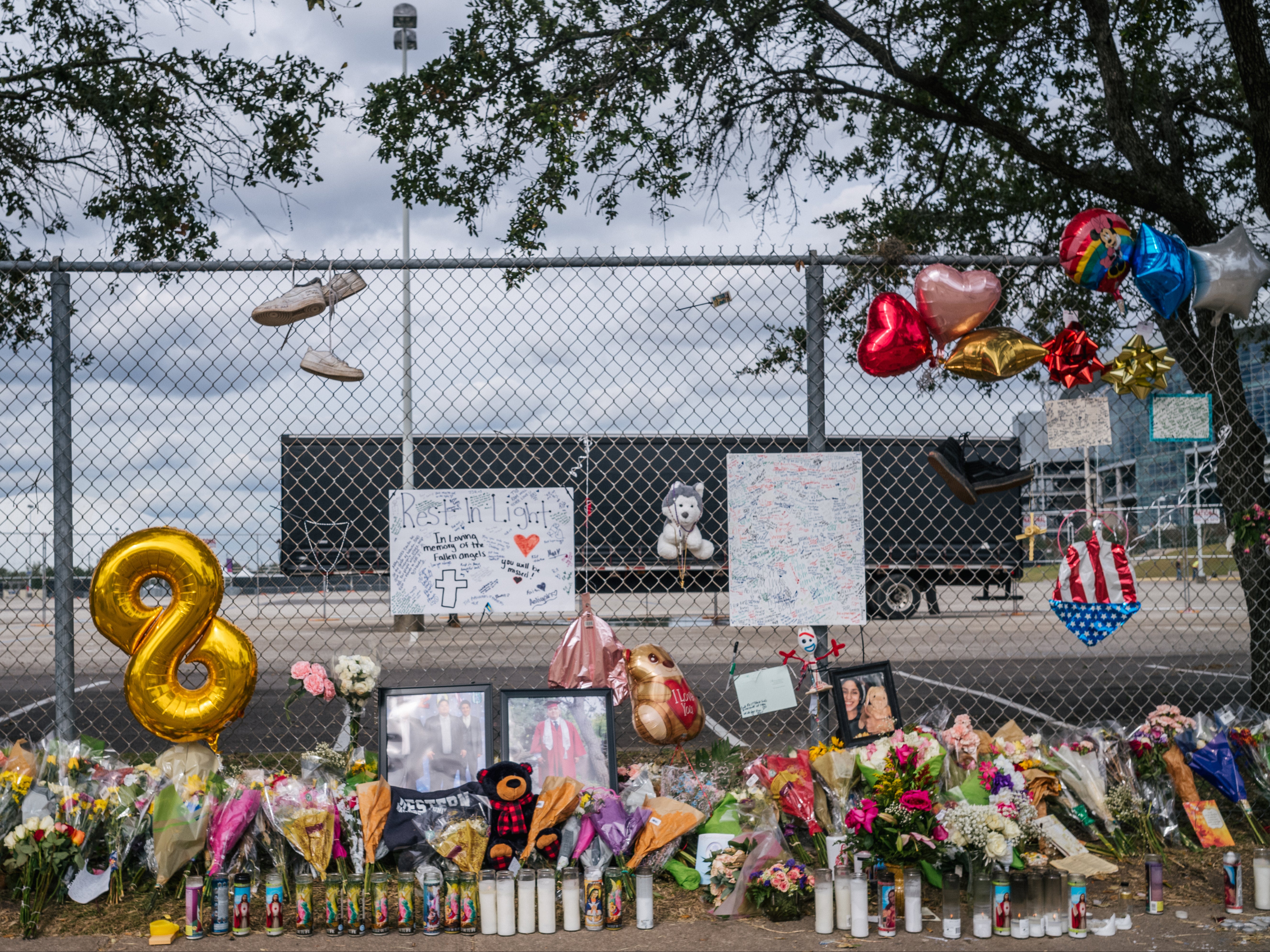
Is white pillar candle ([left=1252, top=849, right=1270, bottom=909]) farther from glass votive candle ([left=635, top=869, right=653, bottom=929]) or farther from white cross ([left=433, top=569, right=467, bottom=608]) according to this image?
white cross ([left=433, top=569, right=467, bottom=608])

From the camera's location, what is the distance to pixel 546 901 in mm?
3219

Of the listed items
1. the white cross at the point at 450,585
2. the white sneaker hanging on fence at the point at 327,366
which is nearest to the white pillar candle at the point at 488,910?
the white cross at the point at 450,585

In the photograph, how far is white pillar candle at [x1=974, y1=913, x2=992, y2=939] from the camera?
10.2 feet

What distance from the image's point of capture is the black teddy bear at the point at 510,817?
3396 millimetres

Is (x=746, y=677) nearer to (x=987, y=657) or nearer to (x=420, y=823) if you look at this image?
(x=420, y=823)

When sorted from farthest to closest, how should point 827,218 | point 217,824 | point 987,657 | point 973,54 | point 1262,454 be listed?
1. point 987,657
2. point 827,218
3. point 973,54
4. point 1262,454
5. point 217,824

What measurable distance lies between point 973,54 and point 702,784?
5.51 metres

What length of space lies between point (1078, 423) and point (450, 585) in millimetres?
2816

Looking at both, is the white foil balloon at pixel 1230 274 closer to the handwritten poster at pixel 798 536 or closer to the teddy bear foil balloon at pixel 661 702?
the handwritten poster at pixel 798 536

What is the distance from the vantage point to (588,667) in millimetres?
4062

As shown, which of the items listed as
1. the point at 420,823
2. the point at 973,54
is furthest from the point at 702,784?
the point at 973,54

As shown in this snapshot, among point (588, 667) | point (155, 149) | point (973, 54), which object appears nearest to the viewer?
point (588, 667)

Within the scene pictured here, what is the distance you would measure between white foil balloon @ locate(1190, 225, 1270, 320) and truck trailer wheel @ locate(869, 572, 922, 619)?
36.0 feet

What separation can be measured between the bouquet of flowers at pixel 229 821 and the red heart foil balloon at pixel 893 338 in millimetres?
2919
